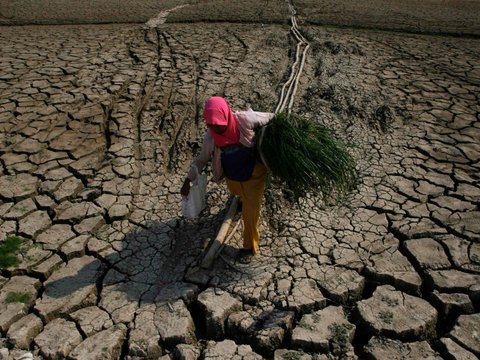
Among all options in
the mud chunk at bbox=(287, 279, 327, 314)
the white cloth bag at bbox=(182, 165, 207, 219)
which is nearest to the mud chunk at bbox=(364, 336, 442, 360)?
the mud chunk at bbox=(287, 279, 327, 314)

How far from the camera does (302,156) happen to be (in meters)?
2.79

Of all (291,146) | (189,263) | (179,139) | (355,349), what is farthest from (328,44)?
(355,349)

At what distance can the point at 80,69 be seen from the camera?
Result: 534cm

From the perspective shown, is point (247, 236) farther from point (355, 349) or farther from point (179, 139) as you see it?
point (179, 139)

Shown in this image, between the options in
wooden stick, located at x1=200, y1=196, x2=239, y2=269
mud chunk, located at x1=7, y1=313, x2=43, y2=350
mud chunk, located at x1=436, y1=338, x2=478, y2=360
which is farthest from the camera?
wooden stick, located at x1=200, y1=196, x2=239, y2=269

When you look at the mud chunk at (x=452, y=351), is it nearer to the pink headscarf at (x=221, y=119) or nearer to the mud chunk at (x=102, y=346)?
the pink headscarf at (x=221, y=119)

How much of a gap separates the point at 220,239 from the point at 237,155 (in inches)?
24.7

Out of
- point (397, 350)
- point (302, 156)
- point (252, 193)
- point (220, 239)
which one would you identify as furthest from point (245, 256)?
point (397, 350)

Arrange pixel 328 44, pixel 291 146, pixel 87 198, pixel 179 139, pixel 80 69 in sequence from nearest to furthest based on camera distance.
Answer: pixel 291 146 < pixel 87 198 < pixel 179 139 < pixel 80 69 < pixel 328 44

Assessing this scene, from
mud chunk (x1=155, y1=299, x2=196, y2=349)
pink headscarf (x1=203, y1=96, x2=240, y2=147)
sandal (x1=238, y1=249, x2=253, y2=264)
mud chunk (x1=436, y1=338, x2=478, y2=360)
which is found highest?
pink headscarf (x1=203, y1=96, x2=240, y2=147)

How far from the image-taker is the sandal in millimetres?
2956

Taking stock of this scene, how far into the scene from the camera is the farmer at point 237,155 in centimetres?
258

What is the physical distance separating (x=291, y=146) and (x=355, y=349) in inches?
48.7

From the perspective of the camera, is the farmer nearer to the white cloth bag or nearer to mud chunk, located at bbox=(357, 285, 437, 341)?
the white cloth bag
